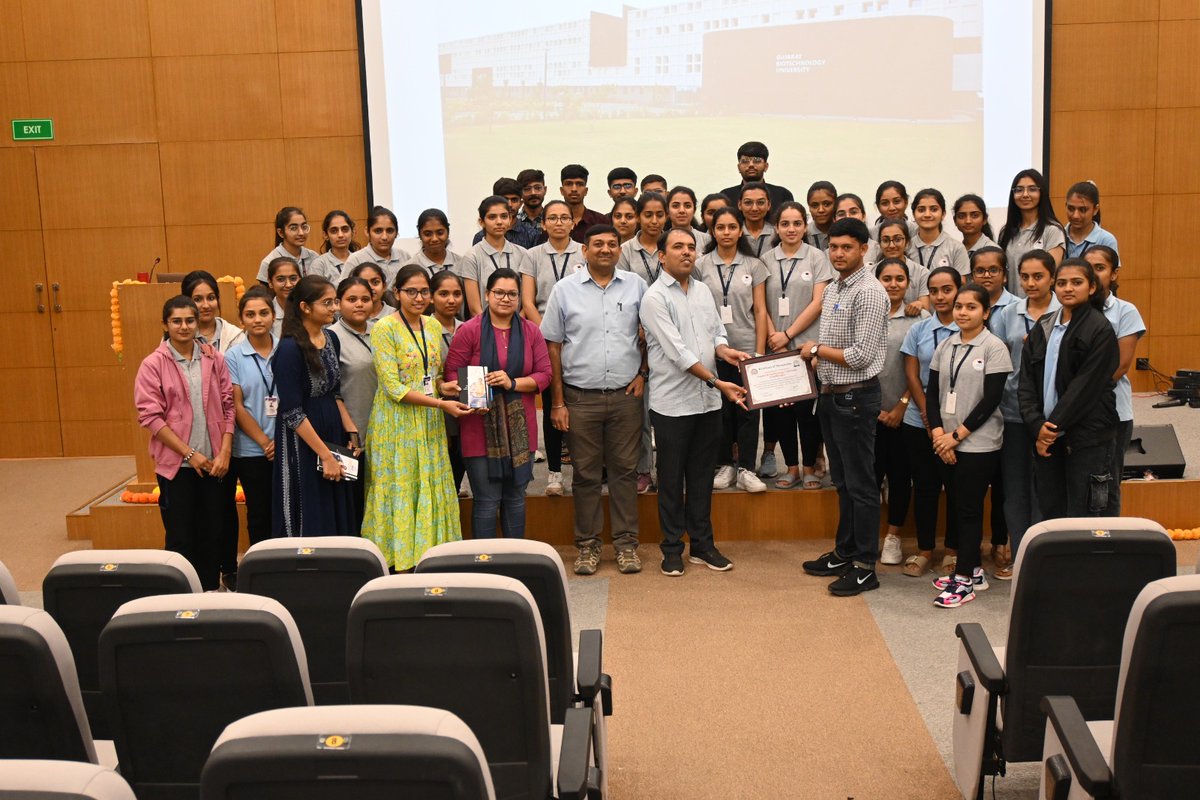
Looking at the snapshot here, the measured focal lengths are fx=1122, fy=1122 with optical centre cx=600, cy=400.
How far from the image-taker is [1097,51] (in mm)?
8219

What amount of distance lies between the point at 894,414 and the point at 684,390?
983mm

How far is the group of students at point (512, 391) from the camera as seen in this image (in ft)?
14.9

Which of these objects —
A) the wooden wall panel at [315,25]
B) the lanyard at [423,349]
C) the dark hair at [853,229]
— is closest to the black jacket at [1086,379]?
the dark hair at [853,229]

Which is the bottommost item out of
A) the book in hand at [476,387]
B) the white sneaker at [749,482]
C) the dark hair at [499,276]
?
the white sneaker at [749,482]

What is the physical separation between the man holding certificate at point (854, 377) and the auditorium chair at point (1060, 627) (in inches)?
77.6

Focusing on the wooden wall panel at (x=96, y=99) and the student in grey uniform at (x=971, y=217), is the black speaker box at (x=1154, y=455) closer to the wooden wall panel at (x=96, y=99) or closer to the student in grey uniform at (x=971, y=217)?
the student in grey uniform at (x=971, y=217)

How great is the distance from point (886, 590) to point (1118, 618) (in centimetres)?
223

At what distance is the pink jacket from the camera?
4.71m

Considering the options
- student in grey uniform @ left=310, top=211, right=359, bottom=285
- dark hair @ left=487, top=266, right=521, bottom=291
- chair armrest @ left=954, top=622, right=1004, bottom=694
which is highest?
student in grey uniform @ left=310, top=211, right=359, bottom=285

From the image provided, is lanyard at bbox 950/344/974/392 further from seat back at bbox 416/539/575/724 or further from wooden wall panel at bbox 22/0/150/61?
wooden wall panel at bbox 22/0/150/61

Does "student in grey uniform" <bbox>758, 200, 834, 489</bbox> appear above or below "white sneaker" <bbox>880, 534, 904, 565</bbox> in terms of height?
above

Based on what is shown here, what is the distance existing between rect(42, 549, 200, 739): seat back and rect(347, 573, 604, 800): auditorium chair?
733 millimetres

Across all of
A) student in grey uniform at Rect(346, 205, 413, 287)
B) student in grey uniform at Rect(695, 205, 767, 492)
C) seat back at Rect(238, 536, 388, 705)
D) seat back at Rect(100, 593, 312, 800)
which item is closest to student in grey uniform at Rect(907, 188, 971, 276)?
student in grey uniform at Rect(695, 205, 767, 492)

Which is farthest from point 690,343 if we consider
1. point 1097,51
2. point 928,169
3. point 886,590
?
point 1097,51
